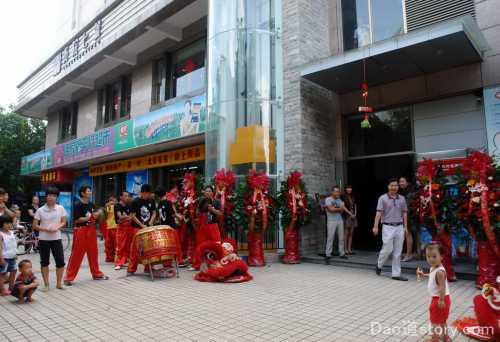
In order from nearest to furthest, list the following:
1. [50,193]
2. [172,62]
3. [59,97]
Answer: [50,193], [172,62], [59,97]

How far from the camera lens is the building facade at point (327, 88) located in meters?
7.88

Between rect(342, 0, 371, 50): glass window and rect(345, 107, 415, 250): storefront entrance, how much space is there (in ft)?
7.06

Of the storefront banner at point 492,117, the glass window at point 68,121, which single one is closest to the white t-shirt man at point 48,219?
the storefront banner at point 492,117

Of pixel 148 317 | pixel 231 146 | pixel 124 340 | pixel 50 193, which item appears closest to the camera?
pixel 124 340

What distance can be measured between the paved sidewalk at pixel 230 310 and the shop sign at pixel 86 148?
10.2m

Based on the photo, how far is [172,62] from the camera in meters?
15.8

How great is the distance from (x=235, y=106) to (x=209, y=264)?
186 inches

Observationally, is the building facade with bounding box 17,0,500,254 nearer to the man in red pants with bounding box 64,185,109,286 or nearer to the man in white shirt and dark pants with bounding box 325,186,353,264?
the man in white shirt and dark pants with bounding box 325,186,353,264

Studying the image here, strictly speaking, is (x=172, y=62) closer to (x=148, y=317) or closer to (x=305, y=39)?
(x=305, y=39)

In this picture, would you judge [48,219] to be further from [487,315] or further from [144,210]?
[487,315]

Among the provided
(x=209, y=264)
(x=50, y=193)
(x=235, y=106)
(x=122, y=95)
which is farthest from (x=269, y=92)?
(x=122, y=95)

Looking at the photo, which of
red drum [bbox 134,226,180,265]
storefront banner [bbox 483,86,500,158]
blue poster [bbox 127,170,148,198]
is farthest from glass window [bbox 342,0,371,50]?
blue poster [bbox 127,170,148,198]

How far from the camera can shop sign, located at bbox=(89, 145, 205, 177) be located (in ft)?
43.8

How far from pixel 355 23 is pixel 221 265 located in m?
7.94
